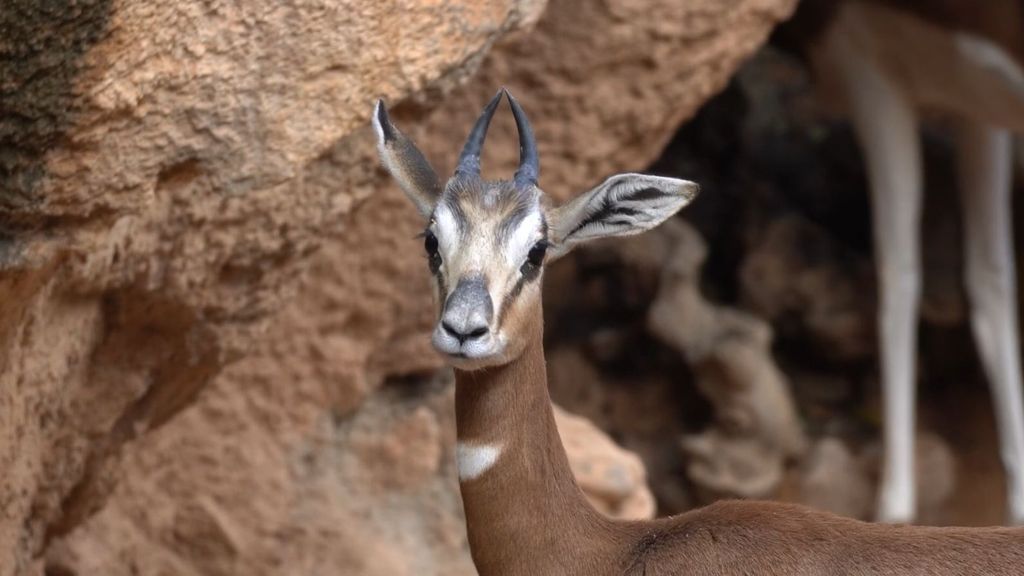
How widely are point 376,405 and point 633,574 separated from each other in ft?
6.04

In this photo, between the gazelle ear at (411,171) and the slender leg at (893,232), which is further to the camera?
the slender leg at (893,232)

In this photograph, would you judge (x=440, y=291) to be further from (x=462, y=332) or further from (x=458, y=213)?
(x=462, y=332)

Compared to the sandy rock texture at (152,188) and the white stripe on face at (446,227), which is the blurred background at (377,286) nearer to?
the sandy rock texture at (152,188)

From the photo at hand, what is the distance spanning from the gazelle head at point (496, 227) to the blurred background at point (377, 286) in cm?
24

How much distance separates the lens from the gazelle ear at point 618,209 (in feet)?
11.1

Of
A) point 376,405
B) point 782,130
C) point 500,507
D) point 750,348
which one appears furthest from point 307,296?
point 782,130

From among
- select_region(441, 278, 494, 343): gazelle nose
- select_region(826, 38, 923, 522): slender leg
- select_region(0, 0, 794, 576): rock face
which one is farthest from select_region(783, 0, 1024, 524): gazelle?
select_region(441, 278, 494, 343): gazelle nose

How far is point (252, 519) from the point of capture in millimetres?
4730

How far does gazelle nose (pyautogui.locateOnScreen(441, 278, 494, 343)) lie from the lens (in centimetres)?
309

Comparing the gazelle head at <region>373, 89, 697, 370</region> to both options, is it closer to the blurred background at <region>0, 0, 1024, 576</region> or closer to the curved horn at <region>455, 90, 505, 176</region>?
the curved horn at <region>455, 90, 505, 176</region>

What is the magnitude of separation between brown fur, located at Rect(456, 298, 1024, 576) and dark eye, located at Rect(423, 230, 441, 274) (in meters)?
0.23

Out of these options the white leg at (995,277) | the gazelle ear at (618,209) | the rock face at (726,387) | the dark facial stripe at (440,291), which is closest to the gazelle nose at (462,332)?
the dark facial stripe at (440,291)

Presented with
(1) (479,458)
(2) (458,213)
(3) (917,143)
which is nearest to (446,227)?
(2) (458,213)

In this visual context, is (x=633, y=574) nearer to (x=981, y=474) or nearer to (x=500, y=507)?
(x=500, y=507)
